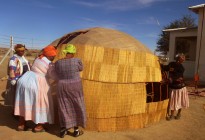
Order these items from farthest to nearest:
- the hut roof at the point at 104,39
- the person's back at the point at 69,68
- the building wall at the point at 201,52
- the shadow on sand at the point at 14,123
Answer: the building wall at the point at 201,52, the hut roof at the point at 104,39, the shadow on sand at the point at 14,123, the person's back at the point at 69,68

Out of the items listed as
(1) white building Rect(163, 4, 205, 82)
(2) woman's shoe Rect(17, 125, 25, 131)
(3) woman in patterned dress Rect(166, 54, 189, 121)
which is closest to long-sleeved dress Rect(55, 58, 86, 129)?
(2) woman's shoe Rect(17, 125, 25, 131)

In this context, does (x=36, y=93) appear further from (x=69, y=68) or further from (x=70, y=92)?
(x=69, y=68)

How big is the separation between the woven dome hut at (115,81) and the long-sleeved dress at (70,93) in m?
0.47

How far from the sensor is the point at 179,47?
30156mm

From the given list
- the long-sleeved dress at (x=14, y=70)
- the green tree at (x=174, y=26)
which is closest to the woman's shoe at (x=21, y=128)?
the long-sleeved dress at (x=14, y=70)

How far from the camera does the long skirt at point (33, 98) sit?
531 centimetres

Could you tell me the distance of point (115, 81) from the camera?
227 inches

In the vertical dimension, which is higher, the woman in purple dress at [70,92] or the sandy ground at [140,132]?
the woman in purple dress at [70,92]

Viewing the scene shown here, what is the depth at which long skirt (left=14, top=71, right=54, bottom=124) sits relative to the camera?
5.31 m

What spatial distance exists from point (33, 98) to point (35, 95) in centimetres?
8

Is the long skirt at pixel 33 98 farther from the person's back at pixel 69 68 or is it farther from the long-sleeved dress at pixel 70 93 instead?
the person's back at pixel 69 68

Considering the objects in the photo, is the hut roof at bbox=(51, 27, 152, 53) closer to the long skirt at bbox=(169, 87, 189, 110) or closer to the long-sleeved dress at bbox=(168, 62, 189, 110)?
the long-sleeved dress at bbox=(168, 62, 189, 110)

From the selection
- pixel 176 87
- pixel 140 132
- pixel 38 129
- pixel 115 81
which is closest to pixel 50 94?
pixel 38 129

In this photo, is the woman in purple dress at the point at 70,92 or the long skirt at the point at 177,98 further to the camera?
the long skirt at the point at 177,98
